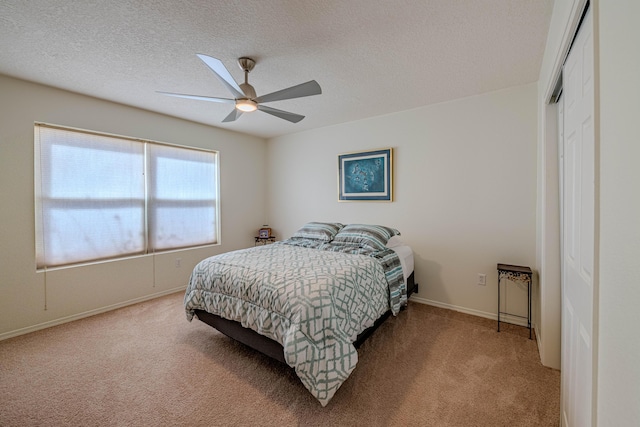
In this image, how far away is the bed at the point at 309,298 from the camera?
1.65 metres

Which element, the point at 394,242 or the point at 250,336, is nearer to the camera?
the point at 250,336

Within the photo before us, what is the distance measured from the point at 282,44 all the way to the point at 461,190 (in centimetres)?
243

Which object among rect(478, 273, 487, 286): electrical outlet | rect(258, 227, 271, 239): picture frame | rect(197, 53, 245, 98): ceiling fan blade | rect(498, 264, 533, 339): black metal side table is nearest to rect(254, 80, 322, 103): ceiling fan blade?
rect(197, 53, 245, 98): ceiling fan blade

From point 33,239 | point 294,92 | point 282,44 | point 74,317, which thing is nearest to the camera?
point 282,44

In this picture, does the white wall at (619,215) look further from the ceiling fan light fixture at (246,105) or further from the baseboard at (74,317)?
the baseboard at (74,317)

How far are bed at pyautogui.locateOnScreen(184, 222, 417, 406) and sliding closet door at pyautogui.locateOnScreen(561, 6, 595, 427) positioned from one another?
3.70ft

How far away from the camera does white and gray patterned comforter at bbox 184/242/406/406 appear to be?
5.35 feet

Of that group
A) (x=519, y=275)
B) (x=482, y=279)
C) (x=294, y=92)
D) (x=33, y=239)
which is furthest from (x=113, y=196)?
(x=519, y=275)

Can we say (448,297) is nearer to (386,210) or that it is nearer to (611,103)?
(386,210)

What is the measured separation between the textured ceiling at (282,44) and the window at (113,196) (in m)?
0.65

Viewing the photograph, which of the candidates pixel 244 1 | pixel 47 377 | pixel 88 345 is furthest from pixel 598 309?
pixel 88 345

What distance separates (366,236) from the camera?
2.96m

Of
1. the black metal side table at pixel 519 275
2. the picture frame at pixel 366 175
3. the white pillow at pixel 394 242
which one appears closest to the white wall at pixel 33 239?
the picture frame at pixel 366 175

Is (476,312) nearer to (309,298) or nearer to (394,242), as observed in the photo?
(394,242)
